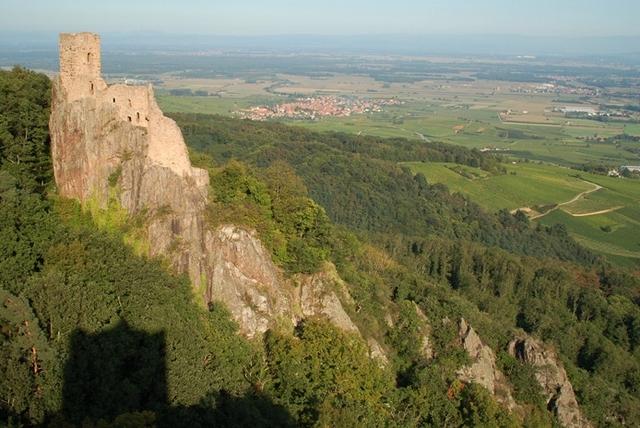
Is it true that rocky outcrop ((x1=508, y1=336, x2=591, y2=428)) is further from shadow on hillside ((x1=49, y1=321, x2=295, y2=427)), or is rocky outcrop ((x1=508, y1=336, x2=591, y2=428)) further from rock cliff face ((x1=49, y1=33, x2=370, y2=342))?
shadow on hillside ((x1=49, y1=321, x2=295, y2=427))

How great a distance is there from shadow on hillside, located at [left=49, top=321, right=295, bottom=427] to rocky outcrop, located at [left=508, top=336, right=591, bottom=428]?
22.3 metres

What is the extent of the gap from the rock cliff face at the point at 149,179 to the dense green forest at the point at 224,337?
913 millimetres

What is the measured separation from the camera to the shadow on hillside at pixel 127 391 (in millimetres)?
18359

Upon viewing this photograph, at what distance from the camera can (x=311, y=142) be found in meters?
116

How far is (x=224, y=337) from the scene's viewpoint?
1017 inches

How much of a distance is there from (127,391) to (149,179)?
10469 millimetres

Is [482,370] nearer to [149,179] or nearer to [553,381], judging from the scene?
[553,381]

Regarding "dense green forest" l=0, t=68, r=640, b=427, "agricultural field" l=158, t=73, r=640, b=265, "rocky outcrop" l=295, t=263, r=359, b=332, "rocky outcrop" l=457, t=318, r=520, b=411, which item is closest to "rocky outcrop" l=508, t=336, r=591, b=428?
"dense green forest" l=0, t=68, r=640, b=427

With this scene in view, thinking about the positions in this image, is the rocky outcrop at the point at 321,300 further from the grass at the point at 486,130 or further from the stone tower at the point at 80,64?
the grass at the point at 486,130

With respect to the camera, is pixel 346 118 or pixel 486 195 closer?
pixel 486 195

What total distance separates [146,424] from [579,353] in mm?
45476

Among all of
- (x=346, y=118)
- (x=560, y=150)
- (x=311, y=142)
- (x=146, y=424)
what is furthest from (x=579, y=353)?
A: (x=346, y=118)

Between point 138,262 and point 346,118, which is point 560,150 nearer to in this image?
point 346,118

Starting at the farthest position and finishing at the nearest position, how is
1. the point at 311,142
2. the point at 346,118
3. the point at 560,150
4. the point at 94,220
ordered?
the point at 346,118 < the point at 560,150 < the point at 311,142 < the point at 94,220
